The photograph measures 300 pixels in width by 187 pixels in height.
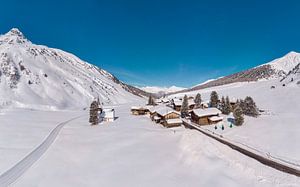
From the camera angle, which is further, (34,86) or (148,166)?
(34,86)

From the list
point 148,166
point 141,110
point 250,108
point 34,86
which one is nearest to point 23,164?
point 148,166

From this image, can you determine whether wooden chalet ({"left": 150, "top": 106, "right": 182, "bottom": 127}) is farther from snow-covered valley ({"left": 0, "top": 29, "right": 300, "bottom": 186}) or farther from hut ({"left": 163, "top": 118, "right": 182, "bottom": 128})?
snow-covered valley ({"left": 0, "top": 29, "right": 300, "bottom": 186})

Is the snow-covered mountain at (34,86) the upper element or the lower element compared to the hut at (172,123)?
upper

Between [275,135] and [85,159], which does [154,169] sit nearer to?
[85,159]

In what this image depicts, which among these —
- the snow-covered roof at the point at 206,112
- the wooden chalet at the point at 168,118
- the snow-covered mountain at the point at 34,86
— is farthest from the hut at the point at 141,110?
the snow-covered mountain at the point at 34,86

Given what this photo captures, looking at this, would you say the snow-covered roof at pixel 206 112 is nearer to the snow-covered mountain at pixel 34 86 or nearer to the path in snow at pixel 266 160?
the path in snow at pixel 266 160

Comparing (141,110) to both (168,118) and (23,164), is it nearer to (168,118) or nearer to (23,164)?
(168,118)

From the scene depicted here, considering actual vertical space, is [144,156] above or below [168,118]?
below

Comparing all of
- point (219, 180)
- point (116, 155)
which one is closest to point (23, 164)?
point (116, 155)

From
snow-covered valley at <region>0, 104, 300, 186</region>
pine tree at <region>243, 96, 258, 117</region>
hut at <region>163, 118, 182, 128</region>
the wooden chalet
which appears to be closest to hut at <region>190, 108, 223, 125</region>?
the wooden chalet

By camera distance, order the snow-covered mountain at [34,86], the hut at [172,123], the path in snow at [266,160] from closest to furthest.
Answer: the path in snow at [266,160] → the hut at [172,123] → the snow-covered mountain at [34,86]

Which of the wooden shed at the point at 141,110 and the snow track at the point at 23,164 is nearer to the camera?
the snow track at the point at 23,164
